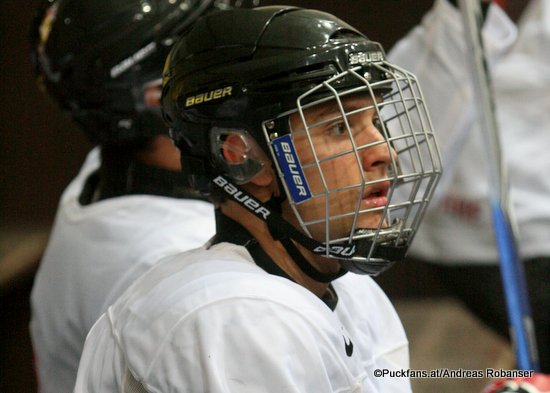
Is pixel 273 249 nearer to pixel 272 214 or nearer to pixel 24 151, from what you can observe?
pixel 272 214

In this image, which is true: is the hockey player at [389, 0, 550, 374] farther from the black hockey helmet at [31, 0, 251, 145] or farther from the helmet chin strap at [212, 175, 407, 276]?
the helmet chin strap at [212, 175, 407, 276]

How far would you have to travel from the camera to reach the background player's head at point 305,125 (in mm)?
1115

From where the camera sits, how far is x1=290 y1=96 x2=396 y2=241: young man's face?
3.70 ft

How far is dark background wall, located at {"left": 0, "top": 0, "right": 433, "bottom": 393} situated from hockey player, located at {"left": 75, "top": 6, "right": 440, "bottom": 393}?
1.38 metres

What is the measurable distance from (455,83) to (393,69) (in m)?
0.90

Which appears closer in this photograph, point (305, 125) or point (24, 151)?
point (305, 125)

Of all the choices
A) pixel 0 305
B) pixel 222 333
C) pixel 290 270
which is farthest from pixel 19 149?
pixel 222 333

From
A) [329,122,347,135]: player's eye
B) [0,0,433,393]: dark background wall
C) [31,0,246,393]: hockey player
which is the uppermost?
[329,122,347,135]: player's eye

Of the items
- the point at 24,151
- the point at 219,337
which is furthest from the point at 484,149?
the point at 24,151

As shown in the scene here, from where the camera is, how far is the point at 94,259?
1593 mm

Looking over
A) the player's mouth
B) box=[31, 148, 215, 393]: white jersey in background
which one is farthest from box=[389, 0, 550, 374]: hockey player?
the player's mouth

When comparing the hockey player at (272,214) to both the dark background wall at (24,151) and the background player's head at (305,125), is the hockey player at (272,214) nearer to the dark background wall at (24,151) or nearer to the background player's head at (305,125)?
the background player's head at (305,125)

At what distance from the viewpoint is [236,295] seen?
1023mm

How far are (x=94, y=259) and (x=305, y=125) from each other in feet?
2.09
